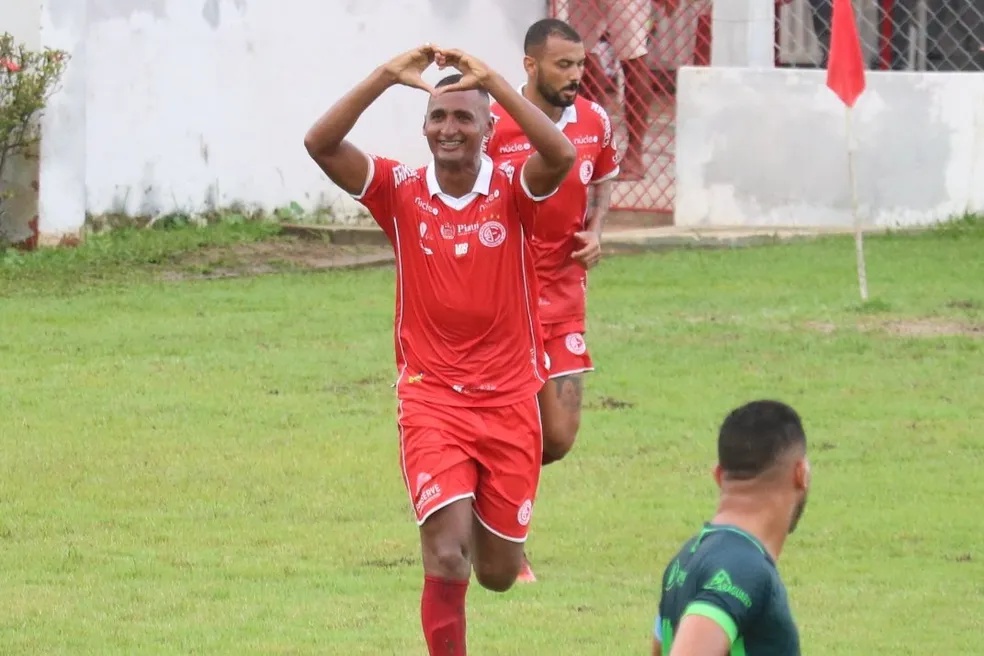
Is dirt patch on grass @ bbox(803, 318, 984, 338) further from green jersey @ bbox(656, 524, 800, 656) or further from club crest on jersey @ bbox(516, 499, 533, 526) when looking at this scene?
green jersey @ bbox(656, 524, 800, 656)

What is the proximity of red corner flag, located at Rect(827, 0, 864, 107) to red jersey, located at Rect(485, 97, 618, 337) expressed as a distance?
633 centimetres

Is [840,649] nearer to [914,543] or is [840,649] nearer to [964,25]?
[914,543]

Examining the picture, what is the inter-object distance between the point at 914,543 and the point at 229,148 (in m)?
10.5

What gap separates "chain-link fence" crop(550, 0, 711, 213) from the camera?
19.0 metres

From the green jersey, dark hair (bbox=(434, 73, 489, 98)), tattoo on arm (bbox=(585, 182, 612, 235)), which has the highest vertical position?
dark hair (bbox=(434, 73, 489, 98))

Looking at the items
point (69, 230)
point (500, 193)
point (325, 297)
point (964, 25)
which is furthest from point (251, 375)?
point (964, 25)

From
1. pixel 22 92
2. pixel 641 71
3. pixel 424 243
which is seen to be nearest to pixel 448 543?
pixel 424 243

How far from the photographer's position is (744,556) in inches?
157

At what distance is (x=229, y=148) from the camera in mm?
17828

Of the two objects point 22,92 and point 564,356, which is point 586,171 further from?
point 22,92

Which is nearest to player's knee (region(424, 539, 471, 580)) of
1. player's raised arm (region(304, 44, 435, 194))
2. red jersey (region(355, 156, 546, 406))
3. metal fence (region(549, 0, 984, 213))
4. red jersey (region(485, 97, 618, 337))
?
red jersey (region(355, 156, 546, 406))

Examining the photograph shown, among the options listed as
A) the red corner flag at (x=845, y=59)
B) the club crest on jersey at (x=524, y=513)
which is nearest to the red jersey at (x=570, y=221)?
the club crest on jersey at (x=524, y=513)

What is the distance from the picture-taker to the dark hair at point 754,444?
419 centimetres

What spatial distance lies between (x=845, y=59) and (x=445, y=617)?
908cm
